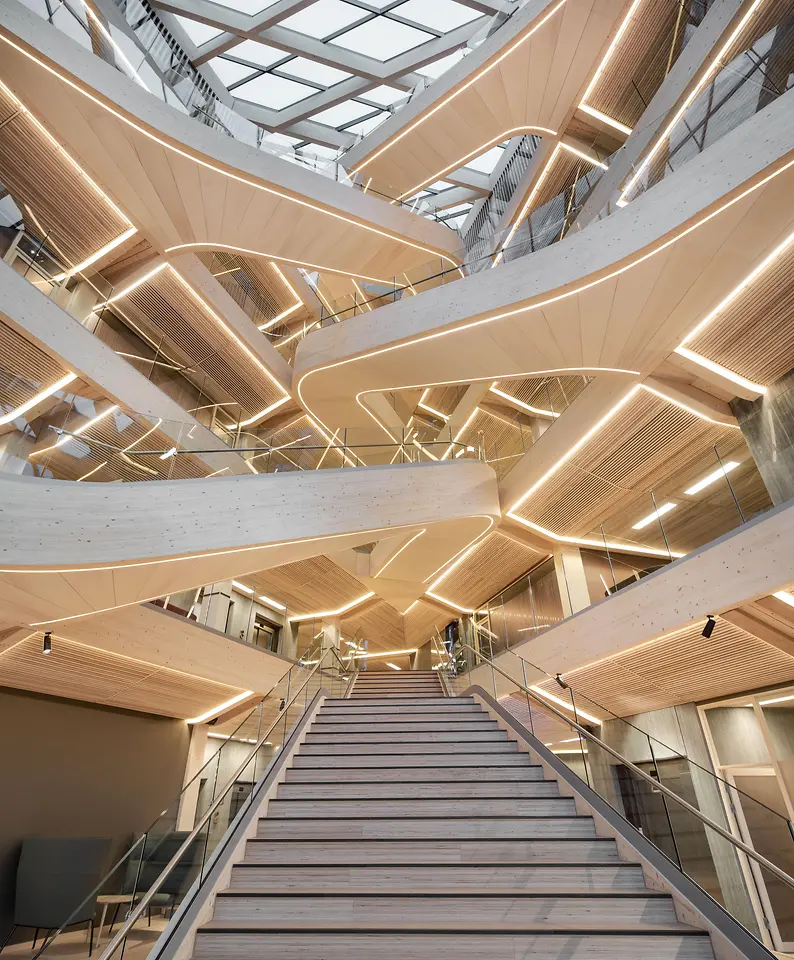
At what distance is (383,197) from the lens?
424 inches

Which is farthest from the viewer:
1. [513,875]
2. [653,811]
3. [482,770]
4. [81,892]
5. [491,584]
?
[491,584]

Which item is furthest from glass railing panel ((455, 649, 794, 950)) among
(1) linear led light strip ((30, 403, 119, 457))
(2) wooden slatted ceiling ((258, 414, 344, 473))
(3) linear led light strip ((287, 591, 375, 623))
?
(3) linear led light strip ((287, 591, 375, 623))

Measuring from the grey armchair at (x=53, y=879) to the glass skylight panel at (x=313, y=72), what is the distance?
1488 centimetres

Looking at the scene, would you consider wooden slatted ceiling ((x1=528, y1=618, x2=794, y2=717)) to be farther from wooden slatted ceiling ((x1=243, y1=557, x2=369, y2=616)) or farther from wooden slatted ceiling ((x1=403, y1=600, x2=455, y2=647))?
wooden slatted ceiling ((x1=403, y1=600, x2=455, y2=647))

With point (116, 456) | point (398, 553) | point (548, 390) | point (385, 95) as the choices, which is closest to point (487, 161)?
point (385, 95)

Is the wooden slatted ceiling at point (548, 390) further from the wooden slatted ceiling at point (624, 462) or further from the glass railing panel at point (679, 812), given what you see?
the glass railing panel at point (679, 812)

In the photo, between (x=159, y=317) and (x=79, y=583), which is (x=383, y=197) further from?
(x=79, y=583)

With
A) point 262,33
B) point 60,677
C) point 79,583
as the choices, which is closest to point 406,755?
point 79,583

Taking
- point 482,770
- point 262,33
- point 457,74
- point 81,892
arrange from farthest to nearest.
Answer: point 262,33 < point 457,74 < point 81,892 < point 482,770

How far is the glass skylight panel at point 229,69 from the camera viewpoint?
12.7 m

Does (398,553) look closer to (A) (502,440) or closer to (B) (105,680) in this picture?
(A) (502,440)

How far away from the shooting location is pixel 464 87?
10383 mm

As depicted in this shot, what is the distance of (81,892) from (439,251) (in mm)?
10982

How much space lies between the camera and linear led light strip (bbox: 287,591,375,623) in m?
15.2
